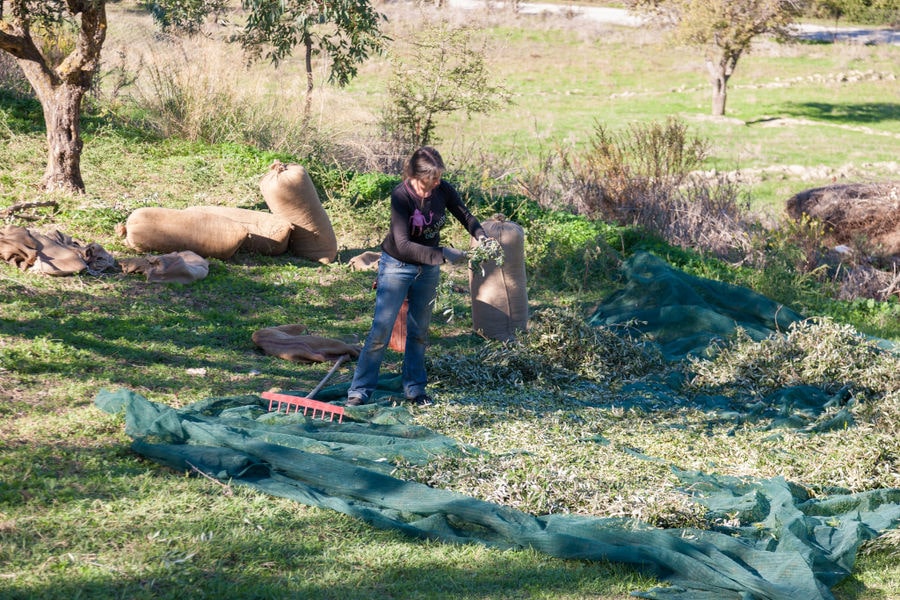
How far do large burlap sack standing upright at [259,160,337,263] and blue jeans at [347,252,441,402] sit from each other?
12.0 ft

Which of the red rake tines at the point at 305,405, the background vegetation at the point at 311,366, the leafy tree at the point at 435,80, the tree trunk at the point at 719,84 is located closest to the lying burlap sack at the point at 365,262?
the background vegetation at the point at 311,366

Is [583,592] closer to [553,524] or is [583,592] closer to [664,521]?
[553,524]

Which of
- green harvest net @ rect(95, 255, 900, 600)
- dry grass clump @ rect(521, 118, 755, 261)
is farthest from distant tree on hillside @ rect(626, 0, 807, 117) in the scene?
green harvest net @ rect(95, 255, 900, 600)

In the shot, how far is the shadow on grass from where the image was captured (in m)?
26.4

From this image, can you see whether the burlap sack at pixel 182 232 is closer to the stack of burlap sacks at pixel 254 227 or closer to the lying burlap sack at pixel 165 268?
the stack of burlap sacks at pixel 254 227

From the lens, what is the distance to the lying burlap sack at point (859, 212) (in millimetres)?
11633

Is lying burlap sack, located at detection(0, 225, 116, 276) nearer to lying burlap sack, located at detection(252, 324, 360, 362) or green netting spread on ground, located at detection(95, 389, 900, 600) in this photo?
lying burlap sack, located at detection(252, 324, 360, 362)

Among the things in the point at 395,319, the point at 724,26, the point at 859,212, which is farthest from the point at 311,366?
the point at 724,26

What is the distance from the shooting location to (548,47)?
3173 cm

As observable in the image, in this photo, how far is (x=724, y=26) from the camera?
2323 cm

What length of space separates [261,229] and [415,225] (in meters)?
4.01

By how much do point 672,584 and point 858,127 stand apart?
80.7ft

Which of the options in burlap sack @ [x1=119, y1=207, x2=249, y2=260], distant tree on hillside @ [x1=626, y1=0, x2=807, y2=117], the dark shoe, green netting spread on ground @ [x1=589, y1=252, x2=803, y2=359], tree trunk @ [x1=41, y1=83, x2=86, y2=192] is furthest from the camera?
distant tree on hillside @ [x1=626, y1=0, x2=807, y2=117]

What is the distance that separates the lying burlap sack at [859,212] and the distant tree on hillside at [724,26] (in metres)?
12.1
